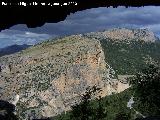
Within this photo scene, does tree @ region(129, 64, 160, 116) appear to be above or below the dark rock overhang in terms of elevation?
below

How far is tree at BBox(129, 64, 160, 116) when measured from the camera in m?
64.8

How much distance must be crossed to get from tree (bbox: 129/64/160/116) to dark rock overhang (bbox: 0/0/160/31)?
57.4 m

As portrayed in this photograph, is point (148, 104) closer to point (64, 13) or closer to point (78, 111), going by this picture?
point (78, 111)

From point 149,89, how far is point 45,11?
198 feet

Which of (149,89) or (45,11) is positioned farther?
(149,89)

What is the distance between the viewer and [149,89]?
6562 cm

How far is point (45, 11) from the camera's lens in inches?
289

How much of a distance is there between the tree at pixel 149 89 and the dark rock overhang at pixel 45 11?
5738 centimetres

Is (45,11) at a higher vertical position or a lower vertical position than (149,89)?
higher

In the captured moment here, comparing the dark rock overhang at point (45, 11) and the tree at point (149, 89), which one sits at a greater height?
the dark rock overhang at point (45, 11)

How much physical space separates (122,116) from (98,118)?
458 inches

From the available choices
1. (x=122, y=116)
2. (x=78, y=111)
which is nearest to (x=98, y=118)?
(x=78, y=111)

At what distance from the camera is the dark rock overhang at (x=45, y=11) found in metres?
7.06

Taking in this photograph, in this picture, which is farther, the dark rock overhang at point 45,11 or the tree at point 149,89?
the tree at point 149,89
